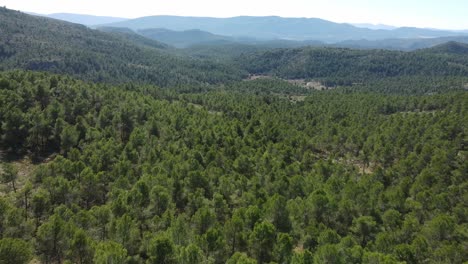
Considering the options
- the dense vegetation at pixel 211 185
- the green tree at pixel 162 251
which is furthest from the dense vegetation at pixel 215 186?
the dense vegetation at pixel 211 185

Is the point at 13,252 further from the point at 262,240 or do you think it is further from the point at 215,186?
the point at 215,186

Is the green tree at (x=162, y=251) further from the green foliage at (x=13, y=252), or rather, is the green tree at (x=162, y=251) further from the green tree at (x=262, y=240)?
the green foliage at (x=13, y=252)

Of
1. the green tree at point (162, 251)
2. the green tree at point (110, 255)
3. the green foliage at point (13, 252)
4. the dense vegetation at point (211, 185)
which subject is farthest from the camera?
the dense vegetation at point (211, 185)

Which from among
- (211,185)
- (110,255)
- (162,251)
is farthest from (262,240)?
(211,185)

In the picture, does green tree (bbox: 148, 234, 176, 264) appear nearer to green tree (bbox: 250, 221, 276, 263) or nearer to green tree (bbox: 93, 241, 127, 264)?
green tree (bbox: 93, 241, 127, 264)

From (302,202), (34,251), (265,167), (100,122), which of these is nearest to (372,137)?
(265,167)

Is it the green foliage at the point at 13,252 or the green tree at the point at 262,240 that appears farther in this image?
the green tree at the point at 262,240

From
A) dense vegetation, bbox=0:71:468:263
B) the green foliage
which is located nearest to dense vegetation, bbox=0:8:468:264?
the green foliage

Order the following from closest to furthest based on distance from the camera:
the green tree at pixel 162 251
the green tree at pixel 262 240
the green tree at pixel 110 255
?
the green tree at pixel 110 255, the green tree at pixel 162 251, the green tree at pixel 262 240
